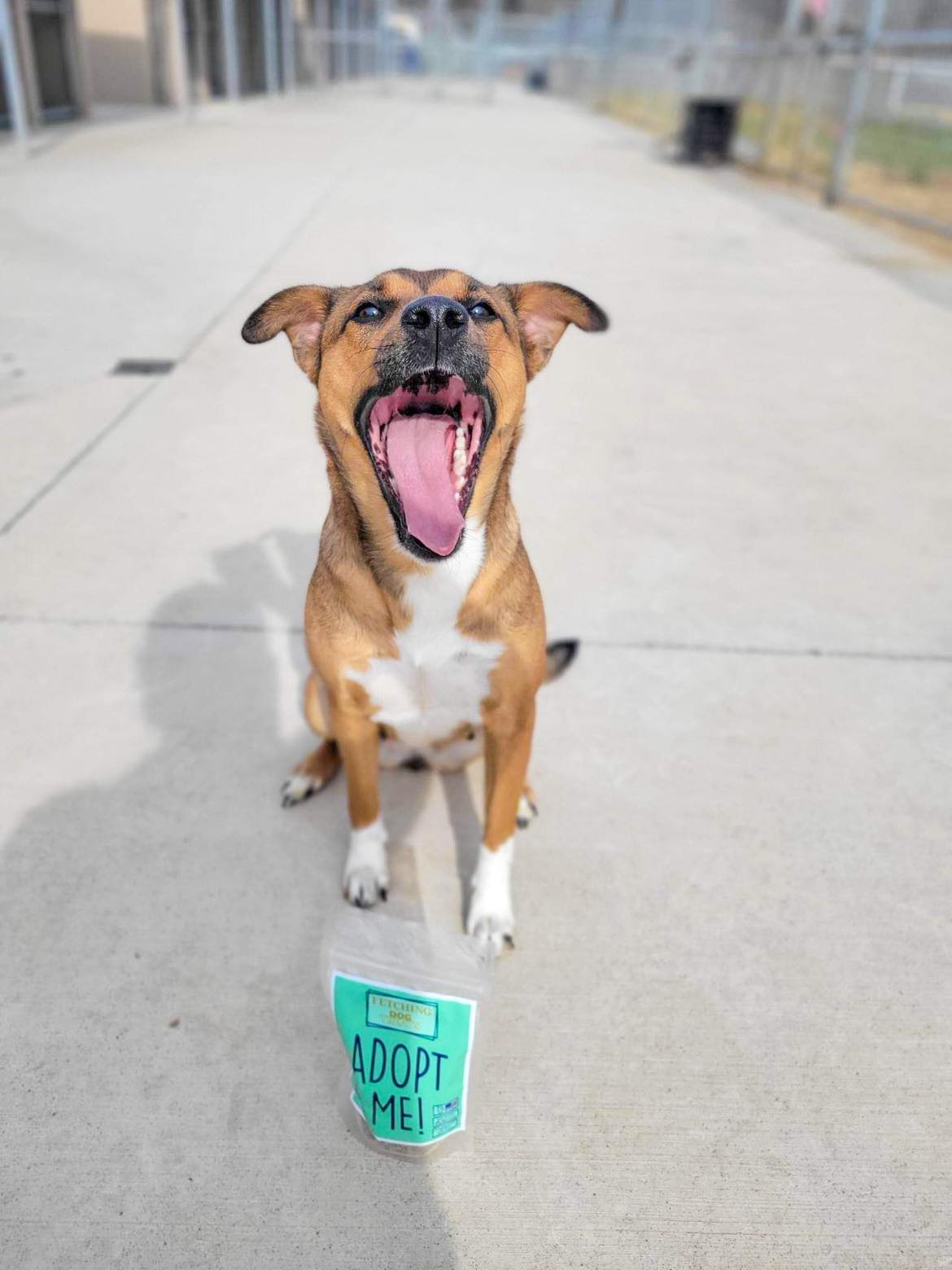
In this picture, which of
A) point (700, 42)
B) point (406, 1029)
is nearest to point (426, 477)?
point (406, 1029)

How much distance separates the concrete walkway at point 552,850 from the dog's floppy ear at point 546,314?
3.75 feet

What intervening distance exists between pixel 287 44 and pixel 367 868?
32.8m

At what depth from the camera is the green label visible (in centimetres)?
150

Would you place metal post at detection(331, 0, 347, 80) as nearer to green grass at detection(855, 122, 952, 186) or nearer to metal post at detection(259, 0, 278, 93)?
metal post at detection(259, 0, 278, 93)

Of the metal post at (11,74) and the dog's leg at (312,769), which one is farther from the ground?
the metal post at (11,74)

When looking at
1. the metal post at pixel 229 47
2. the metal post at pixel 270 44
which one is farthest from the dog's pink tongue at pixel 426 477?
the metal post at pixel 270 44

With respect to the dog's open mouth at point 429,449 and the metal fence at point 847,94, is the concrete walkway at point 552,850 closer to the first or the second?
the dog's open mouth at point 429,449

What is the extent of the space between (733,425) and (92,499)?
11.1ft

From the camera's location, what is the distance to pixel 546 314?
7.05 ft

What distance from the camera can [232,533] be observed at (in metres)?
3.77

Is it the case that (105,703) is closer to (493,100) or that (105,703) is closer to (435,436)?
(435,436)

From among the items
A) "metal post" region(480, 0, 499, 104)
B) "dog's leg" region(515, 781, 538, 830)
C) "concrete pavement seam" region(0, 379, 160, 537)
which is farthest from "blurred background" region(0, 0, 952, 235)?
"dog's leg" region(515, 781, 538, 830)

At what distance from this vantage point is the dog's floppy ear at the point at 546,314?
207 centimetres

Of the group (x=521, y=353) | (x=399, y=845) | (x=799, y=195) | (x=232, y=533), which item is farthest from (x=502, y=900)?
(x=799, y=195)
